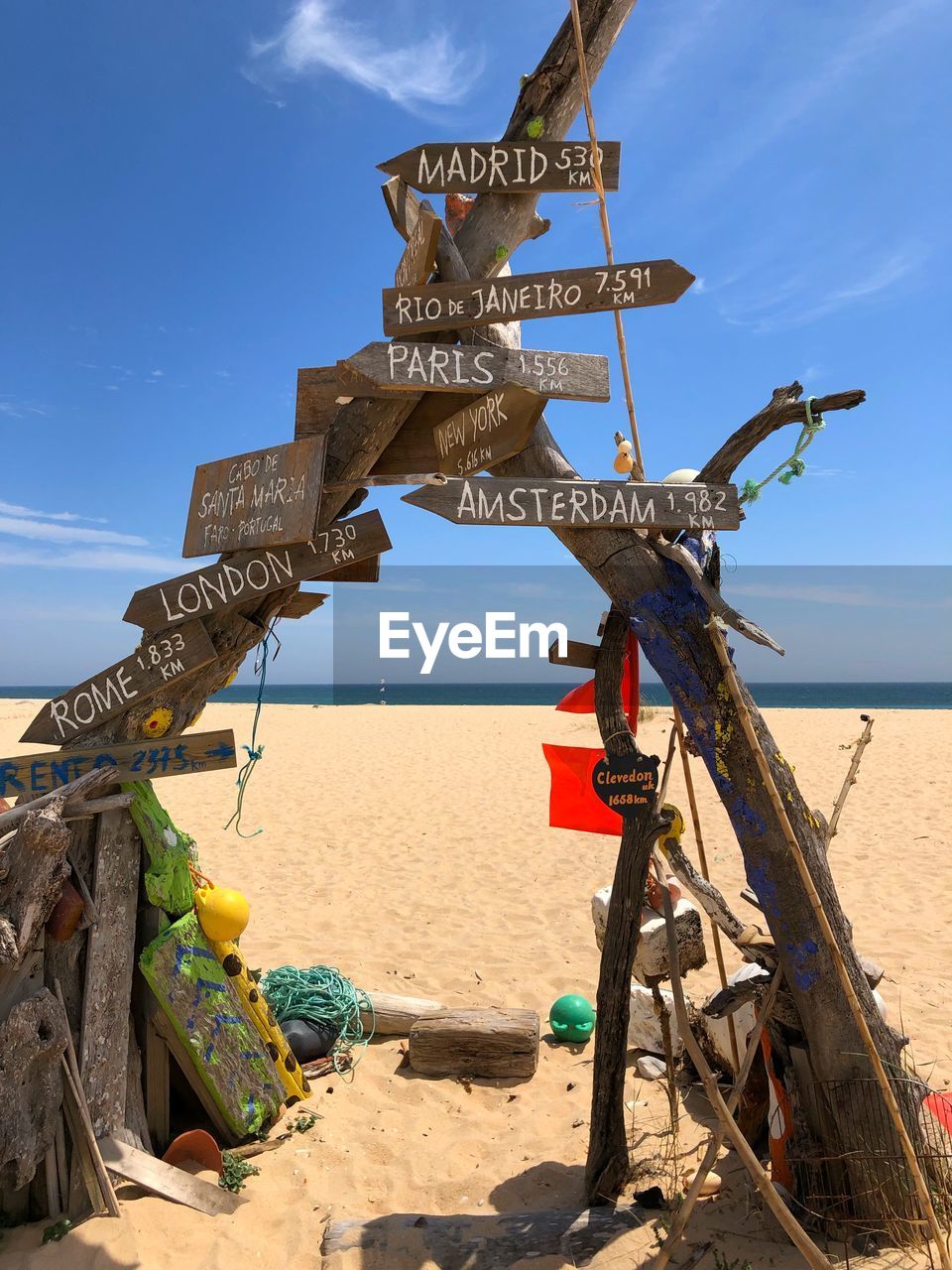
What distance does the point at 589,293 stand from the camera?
2959mm

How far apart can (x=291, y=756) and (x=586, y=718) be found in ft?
30.8

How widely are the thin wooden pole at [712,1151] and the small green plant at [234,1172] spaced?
1.77m

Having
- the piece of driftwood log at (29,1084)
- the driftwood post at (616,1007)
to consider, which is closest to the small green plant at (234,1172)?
the piece of driftwood log at (29,1084)

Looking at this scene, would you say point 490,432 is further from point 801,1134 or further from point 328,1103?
point 328,1103

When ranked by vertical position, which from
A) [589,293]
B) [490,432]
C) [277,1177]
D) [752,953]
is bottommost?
[277,1177]

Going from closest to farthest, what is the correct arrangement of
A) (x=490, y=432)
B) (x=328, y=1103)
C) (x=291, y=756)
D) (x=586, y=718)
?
(x=490, y=432) → (x=328, y=1103) → (x=291, y=756) → (x=586, y=718)

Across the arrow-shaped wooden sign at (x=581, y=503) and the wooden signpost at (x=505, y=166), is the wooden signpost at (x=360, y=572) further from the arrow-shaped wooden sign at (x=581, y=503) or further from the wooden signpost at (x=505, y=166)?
the wooden signpost at (x=505, y=166)

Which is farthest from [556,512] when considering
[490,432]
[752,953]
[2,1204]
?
[2,1204]

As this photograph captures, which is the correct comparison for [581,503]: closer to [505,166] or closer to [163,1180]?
[505,166]

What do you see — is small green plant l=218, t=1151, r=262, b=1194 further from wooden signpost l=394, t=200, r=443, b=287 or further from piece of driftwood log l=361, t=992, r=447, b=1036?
wooden signpost l=394, t=200, r=443, b=287

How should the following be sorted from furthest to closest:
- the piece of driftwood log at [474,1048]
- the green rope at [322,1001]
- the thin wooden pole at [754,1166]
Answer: the green rope at [322,1001], the piece of driftwood log at [474,1048], the thin wooden pole at [754,1166]

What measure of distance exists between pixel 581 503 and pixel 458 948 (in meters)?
4.42

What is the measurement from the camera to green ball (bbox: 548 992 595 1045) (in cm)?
493

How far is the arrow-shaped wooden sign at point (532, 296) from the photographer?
9.56ft
